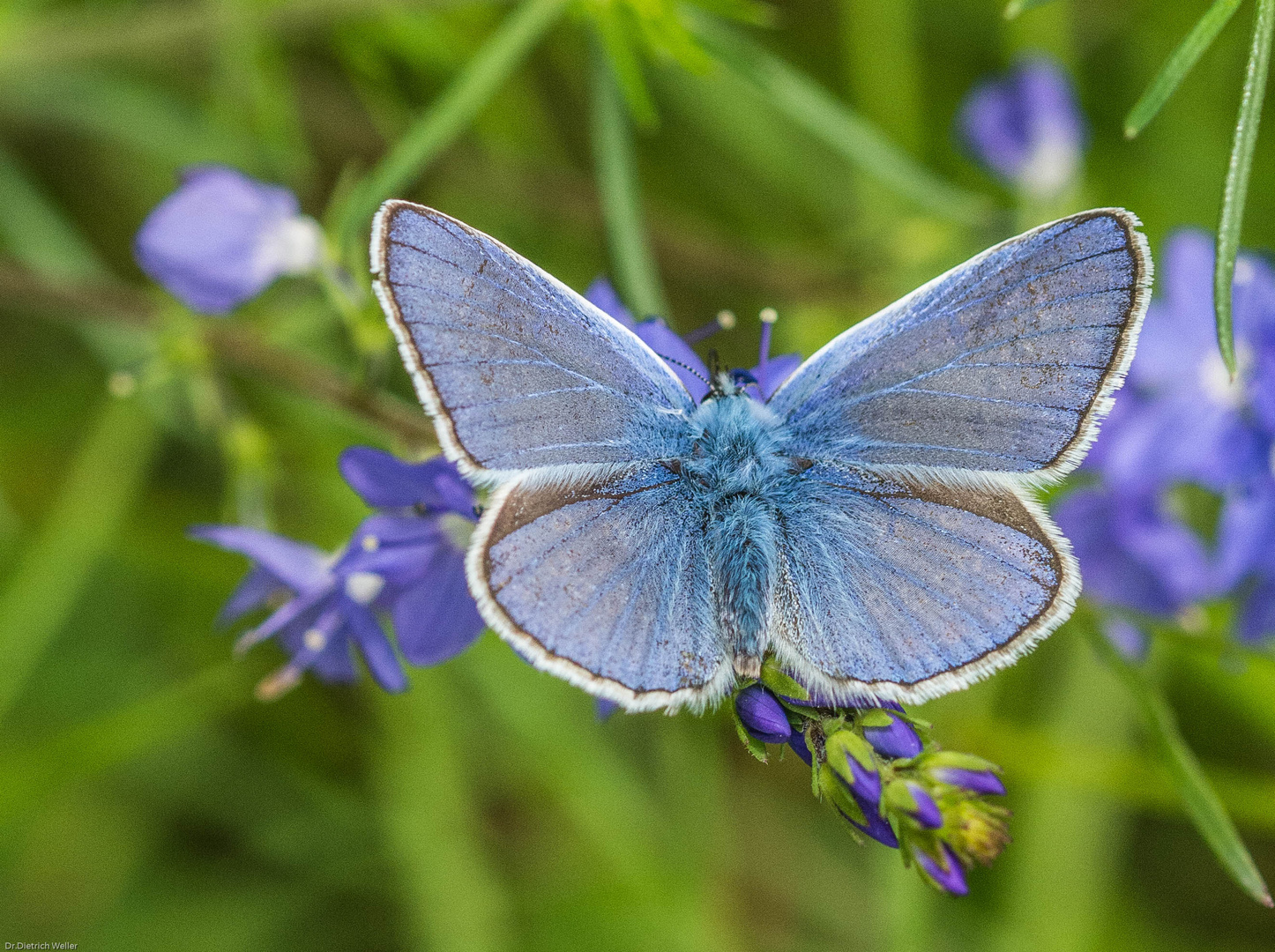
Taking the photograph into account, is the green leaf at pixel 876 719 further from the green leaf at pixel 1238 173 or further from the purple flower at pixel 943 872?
the green leaf at pixel 1238 173

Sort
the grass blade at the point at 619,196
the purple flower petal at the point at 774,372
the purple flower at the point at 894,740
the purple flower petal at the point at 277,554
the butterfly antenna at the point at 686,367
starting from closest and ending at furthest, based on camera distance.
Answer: the purple flower at the point at 894,740 < the butterfly antenna at the point at 686,367 < the purple flower petal at the point at 774,372 < the purple flower petal at the point at 277,554 < the grass blade at the point at 619,196

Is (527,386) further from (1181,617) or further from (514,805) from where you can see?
(514,805)

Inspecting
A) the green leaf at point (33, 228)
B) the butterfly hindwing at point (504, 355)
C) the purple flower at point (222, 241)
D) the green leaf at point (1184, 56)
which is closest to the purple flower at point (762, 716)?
the butterfly hindwing at point (504, 355)

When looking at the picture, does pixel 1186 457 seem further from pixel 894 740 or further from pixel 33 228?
pixel 33 228

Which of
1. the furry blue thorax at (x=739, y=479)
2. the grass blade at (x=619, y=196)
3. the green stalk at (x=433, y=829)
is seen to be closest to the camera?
the furry blue thorax at (x=739, y=479)

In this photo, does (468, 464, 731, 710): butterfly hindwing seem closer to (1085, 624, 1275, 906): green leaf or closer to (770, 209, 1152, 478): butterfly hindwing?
(770, 209, 1152, 478): butterfly hindwing

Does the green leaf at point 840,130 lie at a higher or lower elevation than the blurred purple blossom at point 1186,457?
higher

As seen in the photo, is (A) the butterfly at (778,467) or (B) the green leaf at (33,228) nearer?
(A) the butterfly at (778,467)
